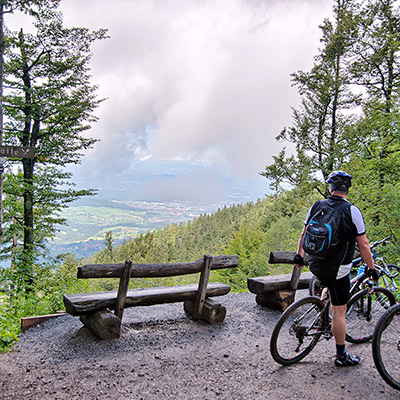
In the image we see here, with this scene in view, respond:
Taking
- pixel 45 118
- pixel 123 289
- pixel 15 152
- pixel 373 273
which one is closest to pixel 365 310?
pixel 373 273

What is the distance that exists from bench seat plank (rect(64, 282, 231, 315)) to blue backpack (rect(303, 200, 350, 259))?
2.65 meters

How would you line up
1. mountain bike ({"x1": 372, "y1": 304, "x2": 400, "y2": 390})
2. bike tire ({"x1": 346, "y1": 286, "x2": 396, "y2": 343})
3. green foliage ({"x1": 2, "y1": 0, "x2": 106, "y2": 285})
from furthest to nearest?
green foliage ({"x1": 2, "y1": 0, "x2": 106, "y2": 285}) < bike tire ({"x1": 346, "y1": 286, "x2": 396, "y2": 343}) < mountain bike ({"x1": 372, "y1": 304, "x2": 400, "y2": 390})

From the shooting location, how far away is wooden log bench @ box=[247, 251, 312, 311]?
614 centimetres

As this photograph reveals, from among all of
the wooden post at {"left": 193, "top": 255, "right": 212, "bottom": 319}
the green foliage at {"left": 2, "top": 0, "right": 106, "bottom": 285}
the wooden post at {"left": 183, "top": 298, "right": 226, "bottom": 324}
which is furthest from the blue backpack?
the green foliage at {"left": 2, "top": 0, "right": 106, "bottom": 285}

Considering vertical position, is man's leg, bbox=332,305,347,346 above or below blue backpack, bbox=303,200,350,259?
below

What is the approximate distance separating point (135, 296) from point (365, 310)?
11.4 feet

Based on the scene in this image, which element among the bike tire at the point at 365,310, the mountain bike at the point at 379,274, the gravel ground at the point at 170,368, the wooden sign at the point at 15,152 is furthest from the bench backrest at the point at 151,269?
the bike tire at the point at 365,310

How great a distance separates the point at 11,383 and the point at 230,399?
2.38 meters

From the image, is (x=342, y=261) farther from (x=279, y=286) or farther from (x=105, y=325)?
(x=105, y=325)

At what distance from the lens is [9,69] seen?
11477 mm

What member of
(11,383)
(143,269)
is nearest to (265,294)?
(143,269)

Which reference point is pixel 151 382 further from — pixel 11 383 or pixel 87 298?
pixel 87 298

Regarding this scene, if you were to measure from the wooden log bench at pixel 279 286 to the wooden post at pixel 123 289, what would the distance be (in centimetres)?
264

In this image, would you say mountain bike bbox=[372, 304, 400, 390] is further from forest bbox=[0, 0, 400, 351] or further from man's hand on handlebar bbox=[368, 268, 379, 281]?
forest bbox=[0, 0, 400, 351]
